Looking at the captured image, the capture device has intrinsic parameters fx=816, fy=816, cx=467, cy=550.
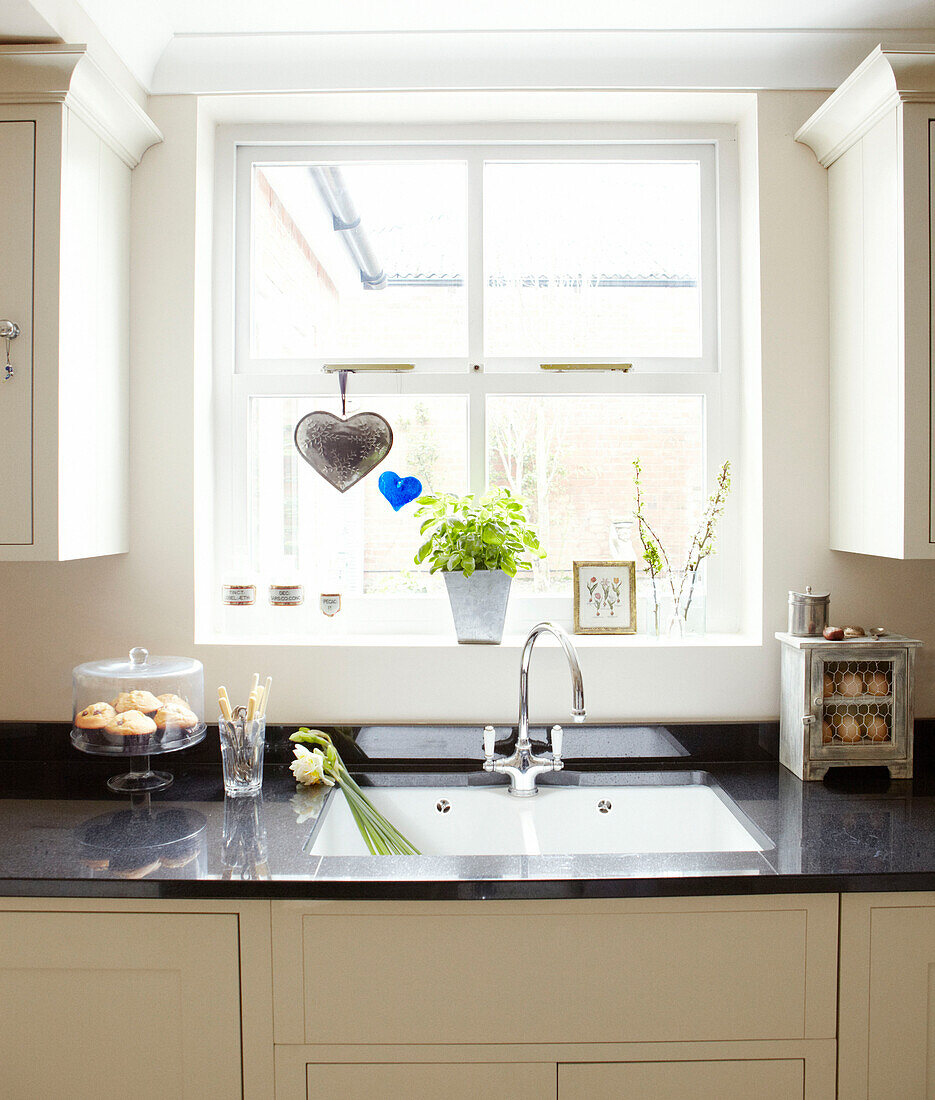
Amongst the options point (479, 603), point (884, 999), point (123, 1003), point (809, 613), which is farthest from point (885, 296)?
point (123, 1003)

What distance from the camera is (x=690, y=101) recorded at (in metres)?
1.90

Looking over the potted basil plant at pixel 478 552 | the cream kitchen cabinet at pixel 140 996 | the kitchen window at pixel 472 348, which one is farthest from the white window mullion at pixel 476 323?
the cream kitchen cabinet at pixel 140 996

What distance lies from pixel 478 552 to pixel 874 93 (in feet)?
3.90

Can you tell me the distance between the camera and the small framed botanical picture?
6.38 feet

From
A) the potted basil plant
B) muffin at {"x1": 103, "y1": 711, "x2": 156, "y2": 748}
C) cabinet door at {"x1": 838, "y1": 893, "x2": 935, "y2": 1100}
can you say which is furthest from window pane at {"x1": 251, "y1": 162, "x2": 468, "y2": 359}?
cabinet door at {"x1": 838, "y1": 893, "x2": 935, "y2": 1100}

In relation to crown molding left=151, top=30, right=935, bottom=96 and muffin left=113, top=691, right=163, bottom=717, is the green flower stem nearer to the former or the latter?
muffin left=113, top=691, right=163, bottom=717

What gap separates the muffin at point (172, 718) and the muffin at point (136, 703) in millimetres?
15

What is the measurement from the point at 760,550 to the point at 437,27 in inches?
53.3

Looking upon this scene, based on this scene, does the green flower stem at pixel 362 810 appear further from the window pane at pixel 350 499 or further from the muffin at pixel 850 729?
the muffin at pixel 850 729

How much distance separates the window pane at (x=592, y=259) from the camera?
2.04 meters

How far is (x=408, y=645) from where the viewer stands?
1865 millimetres

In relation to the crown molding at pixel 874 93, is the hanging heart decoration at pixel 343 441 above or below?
below

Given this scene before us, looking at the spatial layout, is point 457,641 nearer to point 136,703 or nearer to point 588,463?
point 588,463

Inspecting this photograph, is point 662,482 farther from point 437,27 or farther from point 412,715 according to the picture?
point 437,27
